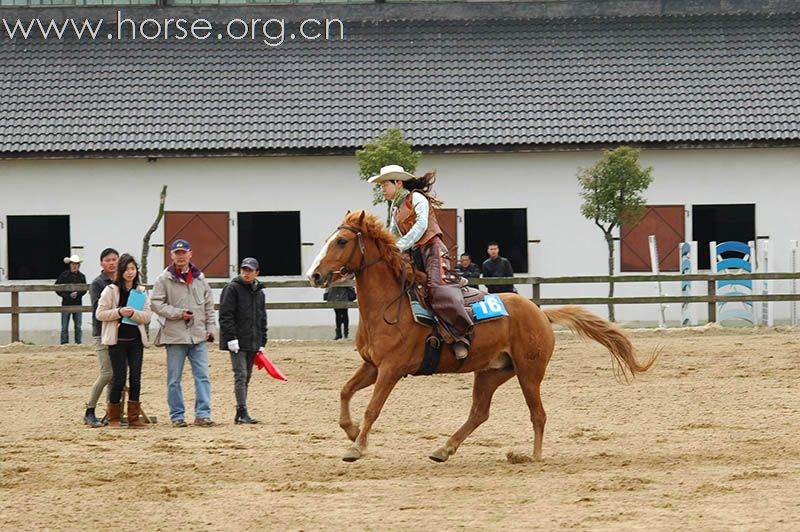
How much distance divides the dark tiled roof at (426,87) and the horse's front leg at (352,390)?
17.0m

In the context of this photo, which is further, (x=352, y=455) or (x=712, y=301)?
(x=712, y=301)

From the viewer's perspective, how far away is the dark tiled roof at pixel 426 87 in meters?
27.8

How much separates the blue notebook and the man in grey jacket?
0.10 meters

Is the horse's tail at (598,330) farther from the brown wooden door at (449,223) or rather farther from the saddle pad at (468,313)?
the brown wooden door at (449,223)

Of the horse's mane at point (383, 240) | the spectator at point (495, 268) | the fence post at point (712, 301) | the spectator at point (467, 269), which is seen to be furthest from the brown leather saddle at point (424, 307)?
the spectator at point (495, 268)

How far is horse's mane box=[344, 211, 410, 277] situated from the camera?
10836mm

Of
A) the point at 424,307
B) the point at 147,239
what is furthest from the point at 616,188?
the point at 424,307

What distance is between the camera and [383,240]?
427 inches

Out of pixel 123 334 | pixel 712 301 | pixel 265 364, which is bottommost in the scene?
pixel 265 364

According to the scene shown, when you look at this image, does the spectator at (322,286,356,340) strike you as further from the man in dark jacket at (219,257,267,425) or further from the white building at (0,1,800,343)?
the man in dark jacket at (219,257,267,425)

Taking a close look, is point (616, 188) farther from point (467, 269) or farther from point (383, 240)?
point (383, 240)

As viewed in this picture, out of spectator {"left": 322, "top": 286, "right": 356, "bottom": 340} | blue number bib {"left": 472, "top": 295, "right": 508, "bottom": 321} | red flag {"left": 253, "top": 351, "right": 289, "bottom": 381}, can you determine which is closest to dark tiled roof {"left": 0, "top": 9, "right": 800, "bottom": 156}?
spectator {"left": 322, "top": 286, "right": 356, "bottom": 340}

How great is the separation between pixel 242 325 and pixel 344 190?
576 inches

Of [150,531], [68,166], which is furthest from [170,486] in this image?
[68,166]
